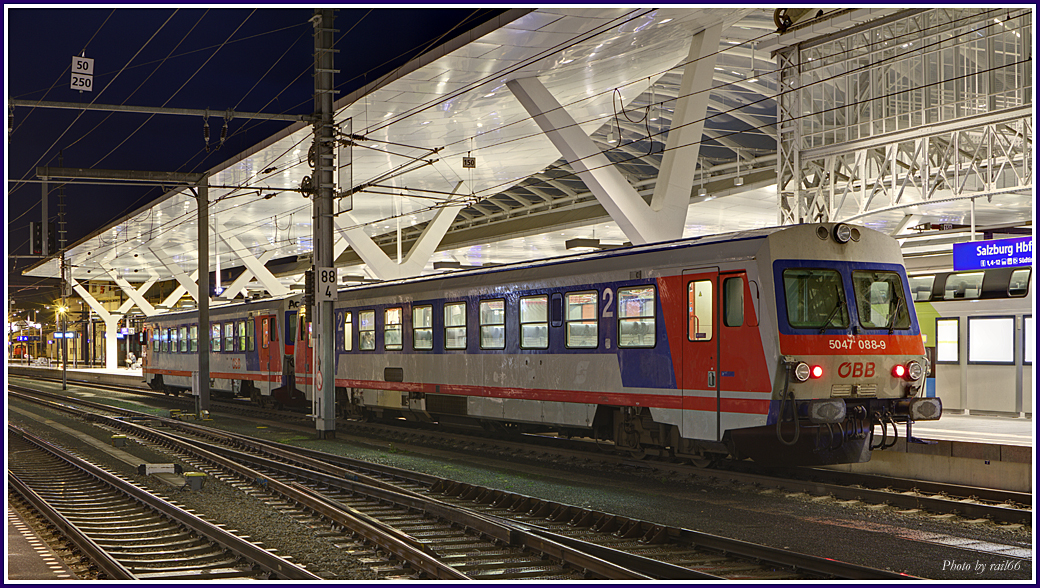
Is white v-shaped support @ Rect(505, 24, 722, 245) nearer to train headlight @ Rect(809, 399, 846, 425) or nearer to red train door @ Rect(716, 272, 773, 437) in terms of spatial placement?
red train door @ Rect(716, 272, 773, 437)

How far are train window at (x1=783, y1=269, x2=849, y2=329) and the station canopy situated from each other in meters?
3.92

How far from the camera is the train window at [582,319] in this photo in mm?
14424

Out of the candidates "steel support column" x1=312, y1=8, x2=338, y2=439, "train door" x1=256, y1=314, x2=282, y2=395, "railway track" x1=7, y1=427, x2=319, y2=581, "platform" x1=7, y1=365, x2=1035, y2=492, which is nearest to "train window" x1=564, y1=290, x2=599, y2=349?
"platform" x1=7, y1=365, x2=1035, y2=492

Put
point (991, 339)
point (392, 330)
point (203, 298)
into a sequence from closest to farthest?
point (991, 339) < point (392, 330) < point (203, 298)

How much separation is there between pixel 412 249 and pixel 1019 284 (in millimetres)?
20451

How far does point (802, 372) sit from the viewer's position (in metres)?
11.4

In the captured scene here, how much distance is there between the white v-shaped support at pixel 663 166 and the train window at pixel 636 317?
5.77 meters

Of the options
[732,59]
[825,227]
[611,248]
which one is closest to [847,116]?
[732,59]

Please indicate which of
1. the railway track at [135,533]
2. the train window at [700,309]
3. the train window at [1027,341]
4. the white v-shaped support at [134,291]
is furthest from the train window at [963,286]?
the white v-shaped support at [134,291]

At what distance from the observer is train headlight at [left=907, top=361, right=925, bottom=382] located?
12.2m

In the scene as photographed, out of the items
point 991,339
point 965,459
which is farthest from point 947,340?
point 965,459

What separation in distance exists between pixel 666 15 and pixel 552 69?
342cm

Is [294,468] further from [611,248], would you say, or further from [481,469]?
[611,248]

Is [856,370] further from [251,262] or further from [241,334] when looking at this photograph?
[251,262]
